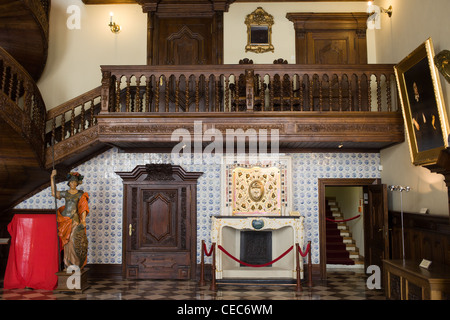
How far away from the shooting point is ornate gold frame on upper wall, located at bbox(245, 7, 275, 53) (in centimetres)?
1080

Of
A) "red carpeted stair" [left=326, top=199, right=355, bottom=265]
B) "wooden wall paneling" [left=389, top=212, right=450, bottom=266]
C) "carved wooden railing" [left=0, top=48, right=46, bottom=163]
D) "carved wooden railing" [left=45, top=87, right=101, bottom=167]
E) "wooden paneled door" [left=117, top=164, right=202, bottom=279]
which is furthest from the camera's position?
"red carpeted stair" [left=326, top=199, right=355, bottom=265]

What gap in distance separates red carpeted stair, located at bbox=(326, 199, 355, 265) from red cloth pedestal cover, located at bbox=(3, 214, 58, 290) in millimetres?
7291

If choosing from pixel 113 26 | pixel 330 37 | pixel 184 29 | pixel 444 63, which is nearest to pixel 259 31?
pixel 330 37

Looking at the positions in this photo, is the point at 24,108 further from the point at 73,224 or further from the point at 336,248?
the point at 336,248

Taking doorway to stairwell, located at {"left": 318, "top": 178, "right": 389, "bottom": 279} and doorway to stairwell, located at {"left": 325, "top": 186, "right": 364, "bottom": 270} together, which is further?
doorway to stairwell, located at {"left": 325, "top": 186, "right": 364, "bottom": 270}

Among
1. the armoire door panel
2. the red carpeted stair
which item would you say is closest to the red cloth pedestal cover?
the armoire door panel

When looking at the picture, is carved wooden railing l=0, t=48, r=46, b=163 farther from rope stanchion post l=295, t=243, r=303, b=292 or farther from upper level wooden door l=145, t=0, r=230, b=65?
rope stanchion post l=295, t=243, r=303, b=292

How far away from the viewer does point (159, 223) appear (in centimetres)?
995

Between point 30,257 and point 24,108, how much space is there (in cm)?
306

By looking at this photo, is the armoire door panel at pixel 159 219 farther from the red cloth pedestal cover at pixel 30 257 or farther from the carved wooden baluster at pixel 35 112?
the carved wooden baluster at pixel 35 112

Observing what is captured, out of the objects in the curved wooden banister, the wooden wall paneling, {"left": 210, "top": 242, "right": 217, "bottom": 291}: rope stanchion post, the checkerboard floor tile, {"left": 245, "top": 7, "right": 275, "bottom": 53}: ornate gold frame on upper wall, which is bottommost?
the checkerboard floor tile

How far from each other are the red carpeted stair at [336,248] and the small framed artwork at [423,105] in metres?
5.21

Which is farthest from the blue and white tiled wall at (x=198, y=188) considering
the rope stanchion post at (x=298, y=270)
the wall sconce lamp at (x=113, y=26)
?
the wall sconce lamp at (x=113, y=26)

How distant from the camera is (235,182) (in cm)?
991
